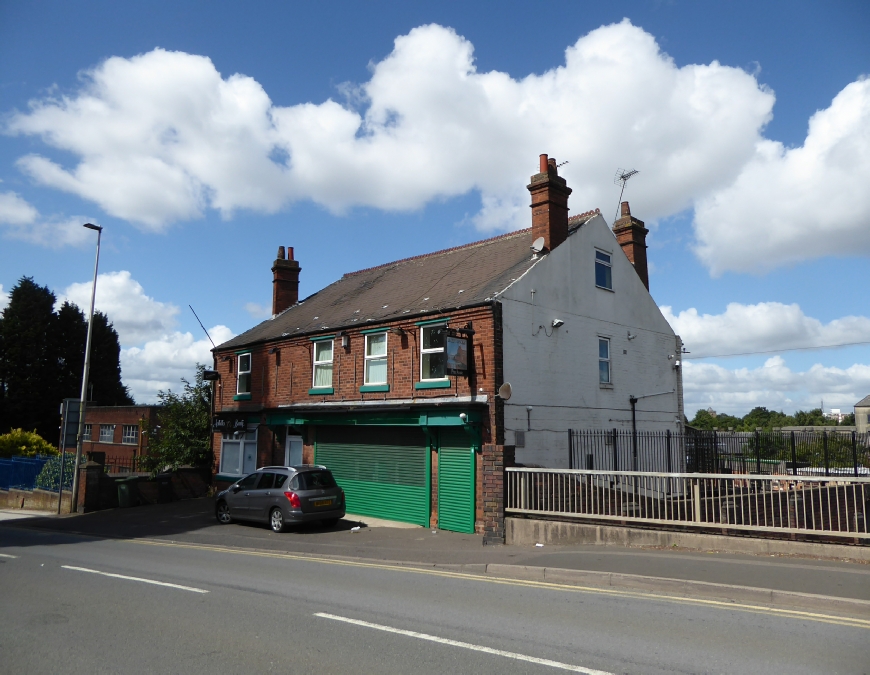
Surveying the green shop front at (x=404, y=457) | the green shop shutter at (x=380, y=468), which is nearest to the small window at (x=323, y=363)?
the green shop front at (x=404, y=457)

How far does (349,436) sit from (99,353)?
45.1 meters

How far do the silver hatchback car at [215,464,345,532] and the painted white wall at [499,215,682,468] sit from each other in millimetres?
4764

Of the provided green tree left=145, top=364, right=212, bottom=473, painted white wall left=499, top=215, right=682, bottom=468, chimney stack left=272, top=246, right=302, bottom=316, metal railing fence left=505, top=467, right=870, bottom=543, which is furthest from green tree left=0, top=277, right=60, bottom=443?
metal railing fence left=505, top=467, right=870, bottom=543

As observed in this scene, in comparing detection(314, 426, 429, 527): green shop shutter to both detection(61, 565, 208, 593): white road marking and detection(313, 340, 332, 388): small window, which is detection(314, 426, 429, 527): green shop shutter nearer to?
detection(313, 340, 332, 388): small window

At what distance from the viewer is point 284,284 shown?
1090 inches

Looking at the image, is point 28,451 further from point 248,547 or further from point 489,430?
point 489,430

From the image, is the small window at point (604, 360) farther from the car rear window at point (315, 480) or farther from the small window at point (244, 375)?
the small window at point (244, 375)

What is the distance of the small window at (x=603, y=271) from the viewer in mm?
20250

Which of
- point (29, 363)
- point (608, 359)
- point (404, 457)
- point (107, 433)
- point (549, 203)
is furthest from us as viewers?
point (29, 363)

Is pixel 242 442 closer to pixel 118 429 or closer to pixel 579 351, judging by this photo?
pixel 579 351

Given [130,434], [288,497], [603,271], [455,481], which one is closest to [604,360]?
[603,271]

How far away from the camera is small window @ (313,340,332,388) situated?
20.6m

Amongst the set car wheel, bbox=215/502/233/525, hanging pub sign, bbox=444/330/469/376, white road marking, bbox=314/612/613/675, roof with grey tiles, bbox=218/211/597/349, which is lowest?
car wheel, bbox=215/502/233/525

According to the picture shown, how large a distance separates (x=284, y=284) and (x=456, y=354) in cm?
1407
